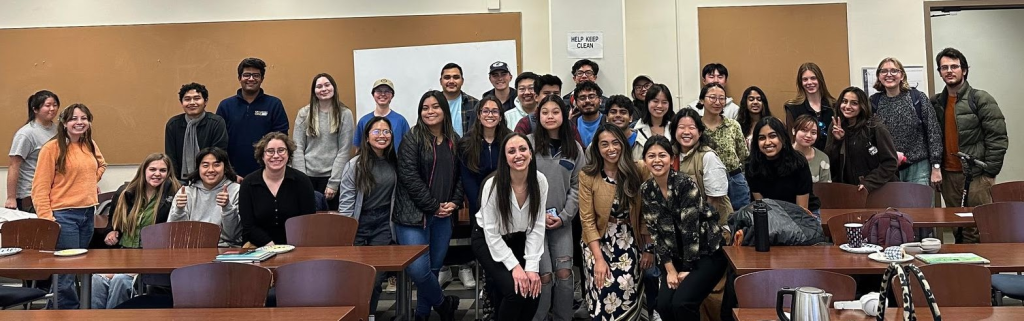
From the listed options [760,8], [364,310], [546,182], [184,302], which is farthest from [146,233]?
[760,8]

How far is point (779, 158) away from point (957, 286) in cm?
178

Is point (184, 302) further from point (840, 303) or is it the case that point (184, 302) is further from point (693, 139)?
point (693, 139)

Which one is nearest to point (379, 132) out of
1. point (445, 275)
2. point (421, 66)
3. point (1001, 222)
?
point (445, 275)

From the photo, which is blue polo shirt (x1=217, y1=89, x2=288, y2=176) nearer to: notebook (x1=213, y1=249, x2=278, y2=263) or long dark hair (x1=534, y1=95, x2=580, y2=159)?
notebook (x1=213, y1=249, x2=278, y2=263)

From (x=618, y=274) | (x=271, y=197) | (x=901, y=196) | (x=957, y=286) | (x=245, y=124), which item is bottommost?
(x=618, y=274)

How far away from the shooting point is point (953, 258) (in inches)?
129

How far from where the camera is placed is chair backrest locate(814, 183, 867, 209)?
5.04m

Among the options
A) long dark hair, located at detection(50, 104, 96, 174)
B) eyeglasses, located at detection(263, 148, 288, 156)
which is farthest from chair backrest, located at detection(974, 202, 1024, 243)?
long dark hair, located at detection(50, 104, 96, 174)

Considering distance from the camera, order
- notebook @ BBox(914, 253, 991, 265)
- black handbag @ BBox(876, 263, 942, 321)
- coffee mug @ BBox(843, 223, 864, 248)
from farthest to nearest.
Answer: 1. coffee mug @ BBox(843, 223, 864, 248)
2. notebook @ BBox(914, 253, 991, 265)
3. black handbag @ BBox(876, 263, 942, 321)

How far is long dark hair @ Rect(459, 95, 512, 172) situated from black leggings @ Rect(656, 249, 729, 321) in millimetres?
1320

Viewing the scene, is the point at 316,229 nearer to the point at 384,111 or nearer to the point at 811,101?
the point at 384,111

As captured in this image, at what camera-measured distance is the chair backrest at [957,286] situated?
2.71 metres

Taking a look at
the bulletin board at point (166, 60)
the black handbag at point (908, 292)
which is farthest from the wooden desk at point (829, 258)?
the bulletin board at point (166, 60)

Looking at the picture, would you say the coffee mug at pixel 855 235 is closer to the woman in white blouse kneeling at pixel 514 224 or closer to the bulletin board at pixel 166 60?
the woman in white blouse kneeling at pixel 514 224
